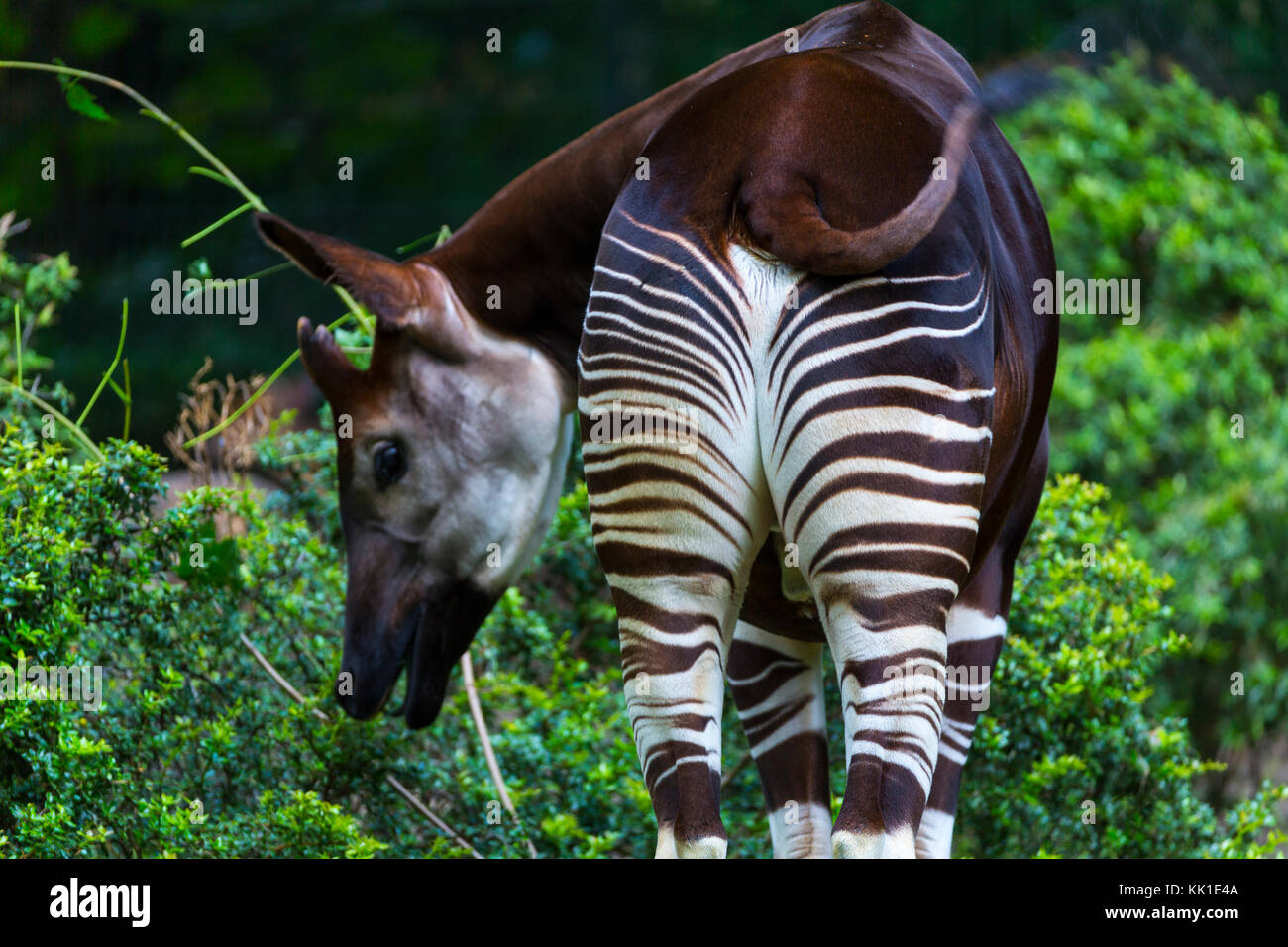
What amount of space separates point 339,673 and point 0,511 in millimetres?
914

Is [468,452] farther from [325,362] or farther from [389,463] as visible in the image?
[325,362]

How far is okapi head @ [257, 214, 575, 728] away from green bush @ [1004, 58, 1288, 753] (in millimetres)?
3015

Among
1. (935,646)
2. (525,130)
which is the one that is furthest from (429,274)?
(525,130)

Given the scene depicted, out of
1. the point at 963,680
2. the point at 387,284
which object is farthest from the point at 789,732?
the point at 387,284

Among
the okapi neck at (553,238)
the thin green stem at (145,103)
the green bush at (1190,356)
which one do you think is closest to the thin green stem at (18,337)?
the thin green stem at (145,103)

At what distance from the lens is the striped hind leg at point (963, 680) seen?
2.93 metres

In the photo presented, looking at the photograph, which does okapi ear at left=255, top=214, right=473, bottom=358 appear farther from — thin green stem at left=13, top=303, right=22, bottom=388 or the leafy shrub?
the leafy shrub

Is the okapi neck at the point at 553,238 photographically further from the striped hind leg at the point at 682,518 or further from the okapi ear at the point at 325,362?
the striped hind leg at the point at 682,518

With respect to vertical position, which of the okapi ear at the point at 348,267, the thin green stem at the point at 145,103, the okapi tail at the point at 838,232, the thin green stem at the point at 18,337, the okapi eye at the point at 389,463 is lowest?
the okapi tail at the point at 838,232

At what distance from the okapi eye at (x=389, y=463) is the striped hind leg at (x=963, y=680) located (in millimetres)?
1448

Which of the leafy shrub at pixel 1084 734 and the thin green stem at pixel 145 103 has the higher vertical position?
the thin green stem at pixel 145 103

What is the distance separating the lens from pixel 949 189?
2.18m

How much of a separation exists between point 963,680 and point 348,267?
5.68ft

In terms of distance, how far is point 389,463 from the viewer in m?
3.57
